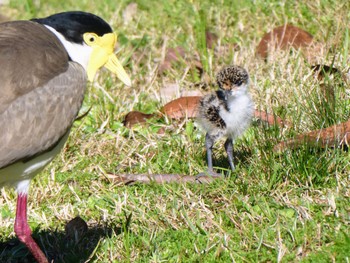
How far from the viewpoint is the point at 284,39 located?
748cm

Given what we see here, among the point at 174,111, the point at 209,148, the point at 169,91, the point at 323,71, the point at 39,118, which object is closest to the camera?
the point at 39,118

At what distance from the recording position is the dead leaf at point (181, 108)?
6.64 metres

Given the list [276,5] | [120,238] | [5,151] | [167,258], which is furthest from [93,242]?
[276,5]

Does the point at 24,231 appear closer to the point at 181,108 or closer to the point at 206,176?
the point at 206,176

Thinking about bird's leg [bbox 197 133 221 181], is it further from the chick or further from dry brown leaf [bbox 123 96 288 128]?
dry brown leaf [bbox 123 96 288 128]

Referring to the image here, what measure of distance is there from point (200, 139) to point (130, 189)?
0.70 meters

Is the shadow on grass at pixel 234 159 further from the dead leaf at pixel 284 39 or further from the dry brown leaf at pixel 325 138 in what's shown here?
the dead leaf at pixel 284 39

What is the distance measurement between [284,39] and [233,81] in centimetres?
202

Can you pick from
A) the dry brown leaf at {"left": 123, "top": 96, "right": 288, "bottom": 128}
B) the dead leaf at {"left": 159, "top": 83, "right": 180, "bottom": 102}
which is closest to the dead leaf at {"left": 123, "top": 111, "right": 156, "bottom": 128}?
the dry brown leaf at {"left": 123, "top": 96, "right": 288, "bottom": 128}

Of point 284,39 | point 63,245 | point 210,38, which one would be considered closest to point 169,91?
point 210,38

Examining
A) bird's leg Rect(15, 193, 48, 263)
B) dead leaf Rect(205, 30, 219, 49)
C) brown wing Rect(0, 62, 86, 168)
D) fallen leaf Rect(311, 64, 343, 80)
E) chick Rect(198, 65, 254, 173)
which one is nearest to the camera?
brown wing Rect(0, 62, 86, 168)

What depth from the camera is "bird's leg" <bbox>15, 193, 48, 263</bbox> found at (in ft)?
16.9

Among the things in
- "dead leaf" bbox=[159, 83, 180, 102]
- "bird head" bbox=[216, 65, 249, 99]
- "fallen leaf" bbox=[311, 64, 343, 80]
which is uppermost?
"bird head" bbox=[216, 65, 249, 99]

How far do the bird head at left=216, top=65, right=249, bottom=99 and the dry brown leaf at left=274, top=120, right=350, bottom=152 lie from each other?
470 millimetres
